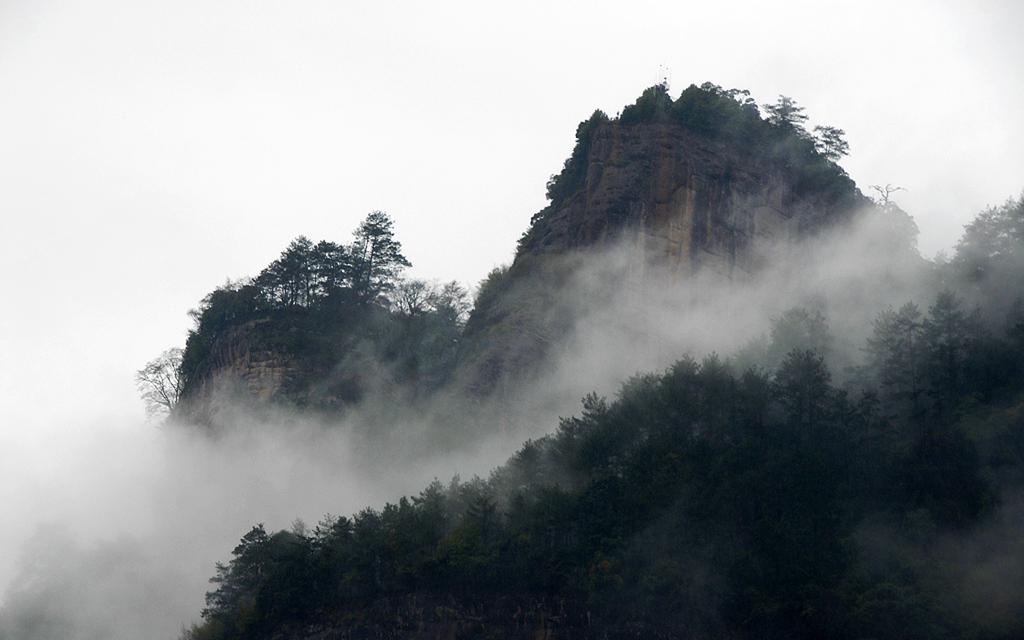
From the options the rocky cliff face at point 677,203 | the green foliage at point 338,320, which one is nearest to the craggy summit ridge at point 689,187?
the rocky cliff face at point 677,203

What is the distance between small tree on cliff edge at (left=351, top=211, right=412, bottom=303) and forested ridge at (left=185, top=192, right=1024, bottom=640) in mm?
24170

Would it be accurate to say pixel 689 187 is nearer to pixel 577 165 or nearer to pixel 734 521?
pixel 577 165

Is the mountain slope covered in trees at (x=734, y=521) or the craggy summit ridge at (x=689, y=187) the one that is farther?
the craggy summit ridge at (x=689, y=187)

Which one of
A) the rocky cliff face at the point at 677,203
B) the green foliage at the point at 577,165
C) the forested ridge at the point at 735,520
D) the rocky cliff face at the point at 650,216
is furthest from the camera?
the green foliage at the point at 577,165

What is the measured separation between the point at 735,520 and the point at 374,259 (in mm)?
38299

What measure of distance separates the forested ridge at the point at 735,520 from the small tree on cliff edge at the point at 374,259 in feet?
79.3

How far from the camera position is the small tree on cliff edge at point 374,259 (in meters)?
95.0

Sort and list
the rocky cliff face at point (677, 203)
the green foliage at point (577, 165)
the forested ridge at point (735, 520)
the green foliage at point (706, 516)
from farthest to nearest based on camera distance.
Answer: the green foliage at point (577, 165) → the rocky cliff face at point (677, 203) → the green foliage at point (706, 516) → the forested ridge at point (735, 520)

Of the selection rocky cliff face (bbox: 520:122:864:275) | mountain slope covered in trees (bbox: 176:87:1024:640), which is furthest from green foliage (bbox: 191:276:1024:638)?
rocky cliff face (bbox: 520:122:864:275)

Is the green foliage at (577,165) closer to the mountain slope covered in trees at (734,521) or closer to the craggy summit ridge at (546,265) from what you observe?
the craggy summit ridge at (546,265)

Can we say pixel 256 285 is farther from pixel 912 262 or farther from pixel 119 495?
pixel 912 262

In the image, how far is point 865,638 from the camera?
A: 58.2 m

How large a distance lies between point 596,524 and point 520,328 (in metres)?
20.6

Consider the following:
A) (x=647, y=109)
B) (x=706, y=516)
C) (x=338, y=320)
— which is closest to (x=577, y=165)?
(x=647, y=109)
